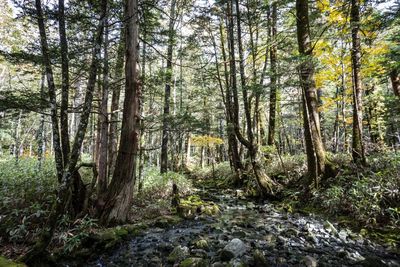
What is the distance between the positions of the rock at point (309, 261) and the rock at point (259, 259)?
0.67m

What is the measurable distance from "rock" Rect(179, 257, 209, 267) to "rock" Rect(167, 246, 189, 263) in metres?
0.22

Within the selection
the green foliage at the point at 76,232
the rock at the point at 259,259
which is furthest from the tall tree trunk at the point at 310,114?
the green foliage at the point at 76,232

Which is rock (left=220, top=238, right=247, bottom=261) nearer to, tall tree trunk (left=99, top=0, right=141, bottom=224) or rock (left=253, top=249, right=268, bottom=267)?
rock (left=253, top=249, right=268, bottom=267)

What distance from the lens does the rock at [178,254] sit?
429 centimetres

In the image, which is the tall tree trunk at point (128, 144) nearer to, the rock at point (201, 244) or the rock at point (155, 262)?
the rock at point (155, 262)

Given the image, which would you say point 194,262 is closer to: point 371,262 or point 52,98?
point 371,262

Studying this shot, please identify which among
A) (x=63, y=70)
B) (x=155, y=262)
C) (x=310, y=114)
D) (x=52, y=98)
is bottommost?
(x=155, y=262)

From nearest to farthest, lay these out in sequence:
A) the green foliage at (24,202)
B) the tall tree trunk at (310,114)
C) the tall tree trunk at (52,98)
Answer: the green foliage at (24,202) → the tall tree trunk at (52,98) → the tall tree trunk at (310,114)

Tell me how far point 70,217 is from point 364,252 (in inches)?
238

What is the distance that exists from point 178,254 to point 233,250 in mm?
1053

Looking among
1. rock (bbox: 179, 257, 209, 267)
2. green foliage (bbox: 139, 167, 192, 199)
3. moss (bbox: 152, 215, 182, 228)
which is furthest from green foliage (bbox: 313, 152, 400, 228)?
green foliage (bbox: 139, 167, 192, 199)

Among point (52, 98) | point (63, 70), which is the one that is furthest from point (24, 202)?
point (63, 70)

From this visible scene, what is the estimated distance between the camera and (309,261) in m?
4.07

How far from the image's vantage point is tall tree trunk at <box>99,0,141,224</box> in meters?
5.40
